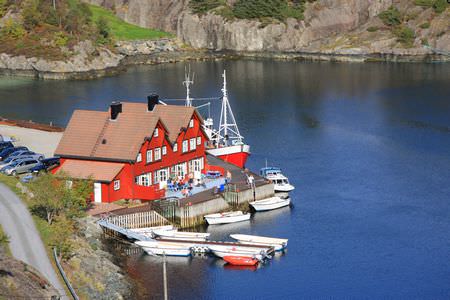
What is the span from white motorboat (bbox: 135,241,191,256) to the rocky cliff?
105m

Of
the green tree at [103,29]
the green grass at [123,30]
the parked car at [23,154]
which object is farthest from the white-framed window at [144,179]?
the green grass at [123,30]

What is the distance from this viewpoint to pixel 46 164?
3231 inches

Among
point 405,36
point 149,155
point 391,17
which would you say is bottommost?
point 149,155

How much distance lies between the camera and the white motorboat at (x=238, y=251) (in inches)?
2657

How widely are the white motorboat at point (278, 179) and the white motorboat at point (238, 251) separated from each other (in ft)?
47.9

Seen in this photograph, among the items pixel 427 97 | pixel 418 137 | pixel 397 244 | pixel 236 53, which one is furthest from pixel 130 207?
pixel 236 53

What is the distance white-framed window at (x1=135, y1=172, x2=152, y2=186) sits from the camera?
77.2 m

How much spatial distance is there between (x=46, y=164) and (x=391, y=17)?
4085 inches

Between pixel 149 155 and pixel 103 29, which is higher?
pixel 103 29

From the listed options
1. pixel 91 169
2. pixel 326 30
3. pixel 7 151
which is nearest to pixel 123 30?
pixel 326 30

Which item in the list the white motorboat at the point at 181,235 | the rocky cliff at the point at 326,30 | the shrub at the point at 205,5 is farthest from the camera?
the shrub at the point at 205,5

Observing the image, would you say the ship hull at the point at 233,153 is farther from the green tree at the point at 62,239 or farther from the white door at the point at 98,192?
the green tree at the point at 62,239

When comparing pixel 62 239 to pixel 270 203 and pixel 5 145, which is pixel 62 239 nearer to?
pixel 270 203

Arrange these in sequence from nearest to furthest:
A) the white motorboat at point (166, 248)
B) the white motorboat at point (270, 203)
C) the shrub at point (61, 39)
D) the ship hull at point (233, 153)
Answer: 1. the white motorboat at point (166, 248)
2. the white motorboat at point (270, 203)
3. the ship hull at point (233, 153)
4. the shrub at point (61, 39)
